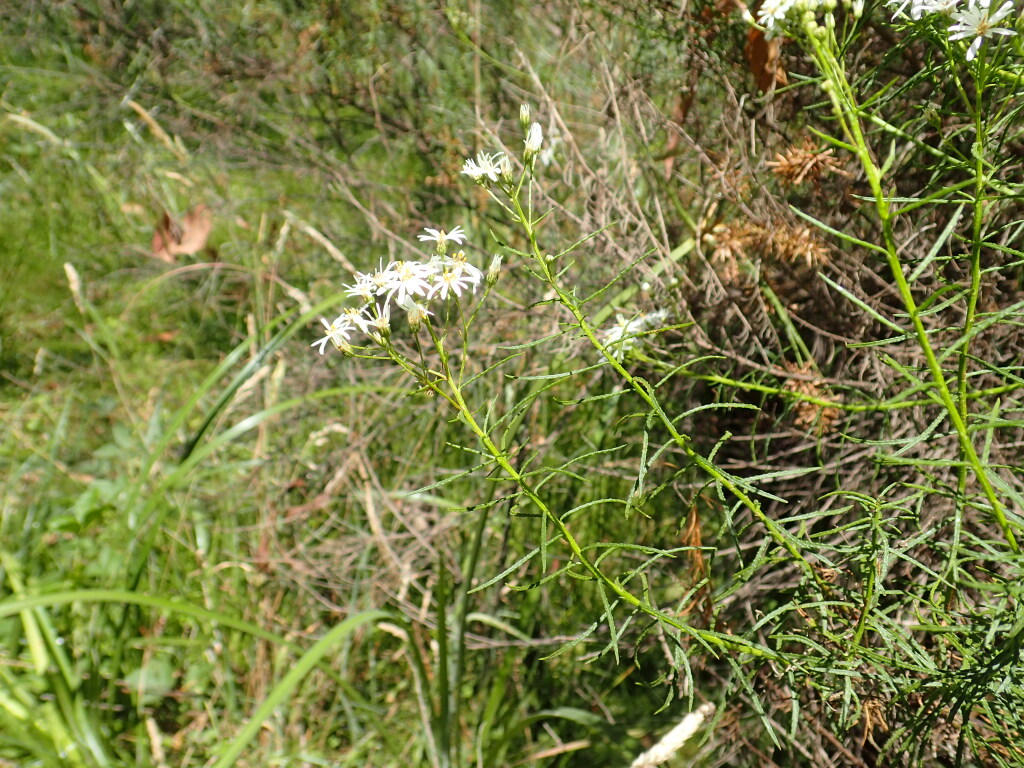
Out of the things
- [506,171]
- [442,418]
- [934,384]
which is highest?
[506,171]

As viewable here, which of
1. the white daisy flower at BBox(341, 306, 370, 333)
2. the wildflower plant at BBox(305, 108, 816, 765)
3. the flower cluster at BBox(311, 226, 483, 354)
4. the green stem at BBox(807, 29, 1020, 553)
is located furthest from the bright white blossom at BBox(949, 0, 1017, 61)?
the white daisy flower at BBox(341, 306, 370, 333)

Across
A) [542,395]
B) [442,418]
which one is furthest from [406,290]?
[442,418]

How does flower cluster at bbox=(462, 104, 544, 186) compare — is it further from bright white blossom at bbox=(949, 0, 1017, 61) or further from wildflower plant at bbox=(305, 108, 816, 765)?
bright white blossom at bbox=(949, 0, 1017, 61)

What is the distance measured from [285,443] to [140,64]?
5.87 ft

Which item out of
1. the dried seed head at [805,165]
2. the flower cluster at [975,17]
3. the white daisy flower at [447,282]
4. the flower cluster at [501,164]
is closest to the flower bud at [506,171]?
the flower cluster at [501,164]

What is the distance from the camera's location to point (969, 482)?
132 cm

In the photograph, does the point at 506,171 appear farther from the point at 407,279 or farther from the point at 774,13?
the point at 774,13

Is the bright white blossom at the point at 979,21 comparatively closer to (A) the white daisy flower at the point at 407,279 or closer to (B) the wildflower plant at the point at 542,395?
(B) the wildflower plant at the point at 542,395

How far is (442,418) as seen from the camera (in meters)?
2.09

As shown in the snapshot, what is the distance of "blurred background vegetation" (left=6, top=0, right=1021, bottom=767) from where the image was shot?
1277mm

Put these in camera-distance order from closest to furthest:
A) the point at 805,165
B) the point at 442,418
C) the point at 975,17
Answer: the point at 975,17 → the point at 805,165 → the point at 442,418

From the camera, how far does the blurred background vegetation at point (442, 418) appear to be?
1277mm

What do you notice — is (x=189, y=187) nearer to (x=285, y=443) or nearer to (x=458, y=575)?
(x=285, y=443)

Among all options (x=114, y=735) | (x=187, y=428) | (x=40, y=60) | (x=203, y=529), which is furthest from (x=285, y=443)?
(x=40, y=60)
